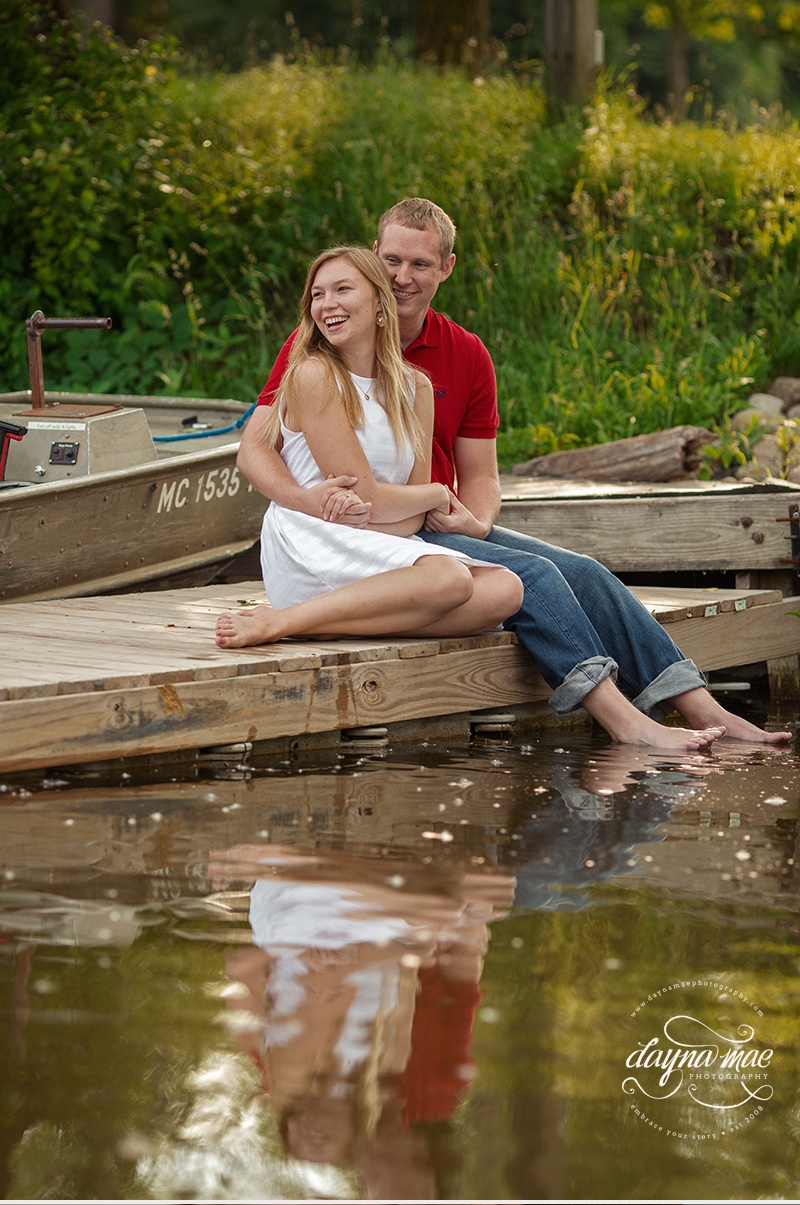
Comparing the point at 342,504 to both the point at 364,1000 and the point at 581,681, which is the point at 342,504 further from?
the point at 364,1000

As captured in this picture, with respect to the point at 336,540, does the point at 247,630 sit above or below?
below

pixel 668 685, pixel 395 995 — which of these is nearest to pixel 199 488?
pixel 668 685

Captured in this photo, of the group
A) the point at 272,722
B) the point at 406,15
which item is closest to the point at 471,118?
the point at 272,722

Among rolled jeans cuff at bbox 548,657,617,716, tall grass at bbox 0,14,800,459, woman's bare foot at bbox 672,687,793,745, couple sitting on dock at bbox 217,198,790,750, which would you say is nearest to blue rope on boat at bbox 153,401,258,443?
couple sitting on dock at bbox 217,198,790,750

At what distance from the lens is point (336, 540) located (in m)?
4.13

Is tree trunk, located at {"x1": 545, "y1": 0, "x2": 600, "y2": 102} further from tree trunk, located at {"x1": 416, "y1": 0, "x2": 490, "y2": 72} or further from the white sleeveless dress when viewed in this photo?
the white sleeveless dress

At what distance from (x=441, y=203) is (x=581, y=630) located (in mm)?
6269

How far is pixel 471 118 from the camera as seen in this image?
10883mm

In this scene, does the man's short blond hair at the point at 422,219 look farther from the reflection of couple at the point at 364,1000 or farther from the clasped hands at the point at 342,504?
the reflection of couple at the point at 364,1000

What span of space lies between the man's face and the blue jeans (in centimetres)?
70

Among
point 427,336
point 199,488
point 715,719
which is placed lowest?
point 715,719

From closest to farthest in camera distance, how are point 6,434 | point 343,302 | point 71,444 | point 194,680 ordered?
point 194,680, point 343,302, point 6,434, point 71,444

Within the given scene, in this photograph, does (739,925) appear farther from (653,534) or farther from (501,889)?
(653,534)

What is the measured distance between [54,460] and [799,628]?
2872mm
